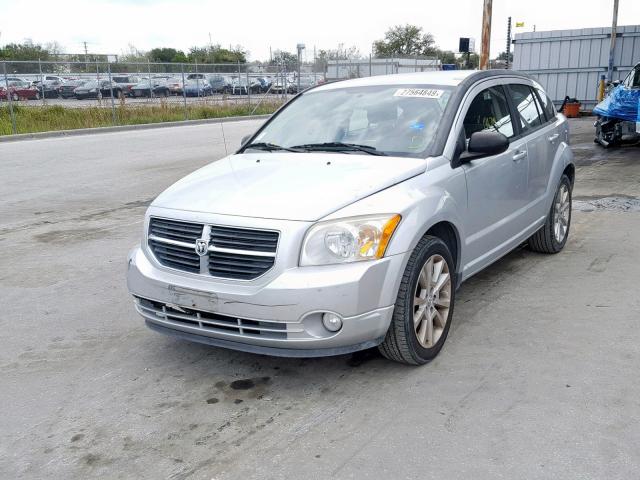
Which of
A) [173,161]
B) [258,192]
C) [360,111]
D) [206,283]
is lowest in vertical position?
[173,161]

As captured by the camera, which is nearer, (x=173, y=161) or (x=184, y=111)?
(x=173, y=161)

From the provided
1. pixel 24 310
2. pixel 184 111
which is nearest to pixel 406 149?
pixel 24 310

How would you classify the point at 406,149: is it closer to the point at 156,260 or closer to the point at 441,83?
the point at 441,83

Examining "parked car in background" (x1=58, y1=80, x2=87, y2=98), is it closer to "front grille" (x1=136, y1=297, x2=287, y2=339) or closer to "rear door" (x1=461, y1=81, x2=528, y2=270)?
"rear door" (x1=461, y1=81, x2=528, y2=270)

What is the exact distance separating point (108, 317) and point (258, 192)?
6.30 ft

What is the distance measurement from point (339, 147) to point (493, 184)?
117 centimetres

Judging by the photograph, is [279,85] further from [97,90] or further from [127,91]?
[97,90]

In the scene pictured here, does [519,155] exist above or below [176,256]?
above

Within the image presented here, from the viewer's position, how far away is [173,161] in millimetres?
14516

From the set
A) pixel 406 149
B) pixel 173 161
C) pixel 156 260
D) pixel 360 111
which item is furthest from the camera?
pixel 173 161

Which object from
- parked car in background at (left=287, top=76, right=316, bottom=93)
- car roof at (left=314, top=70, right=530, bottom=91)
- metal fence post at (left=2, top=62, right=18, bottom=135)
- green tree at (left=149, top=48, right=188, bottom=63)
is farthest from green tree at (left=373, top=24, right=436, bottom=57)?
car roof at (left=314, top=70, right=530, bottom=91)

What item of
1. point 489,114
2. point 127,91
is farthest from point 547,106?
point 127,91

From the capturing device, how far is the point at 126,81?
89.0 ft

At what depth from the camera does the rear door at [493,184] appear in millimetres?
4621
